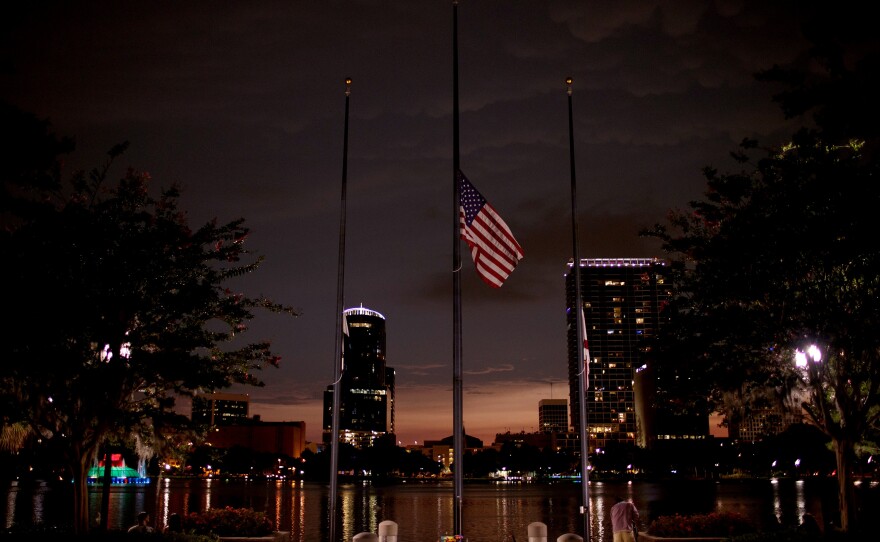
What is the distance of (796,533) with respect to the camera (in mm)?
20156

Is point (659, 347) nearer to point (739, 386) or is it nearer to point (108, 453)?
point (739, 386)

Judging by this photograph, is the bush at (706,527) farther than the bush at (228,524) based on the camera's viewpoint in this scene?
No

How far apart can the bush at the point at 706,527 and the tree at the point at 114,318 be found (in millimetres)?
14548

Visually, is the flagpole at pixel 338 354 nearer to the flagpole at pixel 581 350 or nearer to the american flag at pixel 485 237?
the american flag at pixel 485 237

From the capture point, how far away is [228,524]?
26.5 m

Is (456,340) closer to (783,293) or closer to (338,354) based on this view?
(338,354)

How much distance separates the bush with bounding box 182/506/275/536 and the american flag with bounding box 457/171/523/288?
13.1m

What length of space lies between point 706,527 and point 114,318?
64.1 feet

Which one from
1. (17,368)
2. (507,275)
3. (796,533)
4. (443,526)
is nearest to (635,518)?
(796,533)

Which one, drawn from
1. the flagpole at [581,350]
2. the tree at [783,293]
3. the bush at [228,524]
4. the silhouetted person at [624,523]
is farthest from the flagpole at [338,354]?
the tree at [783,293]

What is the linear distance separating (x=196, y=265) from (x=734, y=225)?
16.3 metres

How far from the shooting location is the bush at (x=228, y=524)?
1034 inches

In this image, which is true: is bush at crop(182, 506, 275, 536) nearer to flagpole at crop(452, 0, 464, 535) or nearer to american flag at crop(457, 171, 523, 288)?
flagpole at crop(452, 0, 464, 535)

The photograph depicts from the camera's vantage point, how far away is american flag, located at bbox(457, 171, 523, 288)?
19.9 metres
